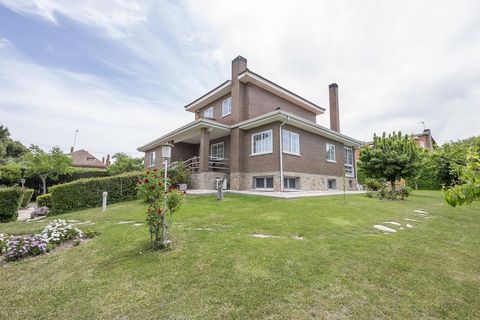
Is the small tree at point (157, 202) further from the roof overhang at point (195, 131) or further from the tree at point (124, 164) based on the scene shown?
the tree at point (124, 164)

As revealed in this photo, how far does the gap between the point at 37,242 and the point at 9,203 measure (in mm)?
7799

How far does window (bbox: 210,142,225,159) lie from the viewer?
1792 centimetres

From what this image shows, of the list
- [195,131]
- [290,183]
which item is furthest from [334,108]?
[195,131]

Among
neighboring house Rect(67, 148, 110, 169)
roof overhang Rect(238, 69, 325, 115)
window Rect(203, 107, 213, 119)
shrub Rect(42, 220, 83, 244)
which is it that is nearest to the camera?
shrub Rect(42, 220, 83, 244)

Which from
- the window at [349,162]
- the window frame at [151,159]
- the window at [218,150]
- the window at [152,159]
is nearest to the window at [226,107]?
the window at [218,150]

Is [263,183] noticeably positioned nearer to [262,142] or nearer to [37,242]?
[262,142]

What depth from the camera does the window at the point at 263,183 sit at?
14.1 m

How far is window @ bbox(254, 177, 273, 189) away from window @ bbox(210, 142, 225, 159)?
13.6 ft

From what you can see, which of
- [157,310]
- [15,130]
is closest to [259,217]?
[157,310]

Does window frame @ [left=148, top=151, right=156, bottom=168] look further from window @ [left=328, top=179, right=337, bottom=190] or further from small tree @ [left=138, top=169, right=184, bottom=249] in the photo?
small tree @ [left=138, top=169, right=184, bottom=249]

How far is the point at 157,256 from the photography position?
4.25 m

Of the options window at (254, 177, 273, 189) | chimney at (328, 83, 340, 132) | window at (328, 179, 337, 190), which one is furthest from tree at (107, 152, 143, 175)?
chimney at (328, 83, 340, 132)

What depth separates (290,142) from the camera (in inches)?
575

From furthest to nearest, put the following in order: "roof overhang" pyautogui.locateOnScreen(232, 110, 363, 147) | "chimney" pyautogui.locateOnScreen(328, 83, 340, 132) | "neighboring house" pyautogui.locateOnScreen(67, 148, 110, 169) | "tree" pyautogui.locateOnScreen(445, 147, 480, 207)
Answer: "neighboring house" pyautogui.locateOnScreen(67, 148, 110, 169)
"chimney" pyautogui.locateOnScreen(328, 83, 340, 132)
"roof overhang" pyautogui.locateOnScreen(232, 110, 363, 147)
"tree" pyautogui.locateOnScreen(445, 147, 480, 207)
